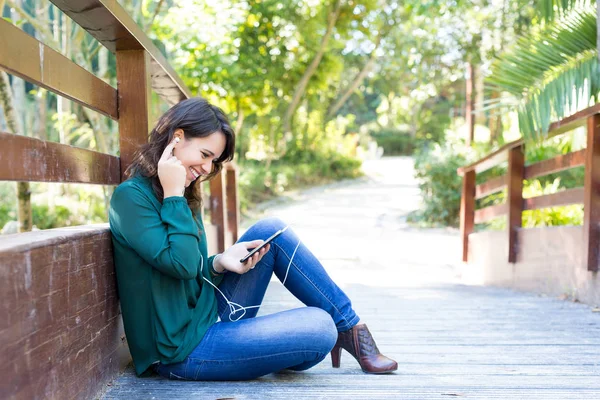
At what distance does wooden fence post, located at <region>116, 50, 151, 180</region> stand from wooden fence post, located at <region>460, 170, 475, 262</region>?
192 inches

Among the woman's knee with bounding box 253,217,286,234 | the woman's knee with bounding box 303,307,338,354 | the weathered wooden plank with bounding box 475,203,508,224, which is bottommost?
the woman's knee with bounding box 303,307,338,354

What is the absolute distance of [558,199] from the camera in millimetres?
4273

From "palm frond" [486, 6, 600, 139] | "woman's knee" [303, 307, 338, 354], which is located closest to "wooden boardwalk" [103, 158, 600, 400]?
"woman's knee" [303, 307, 338, 354]

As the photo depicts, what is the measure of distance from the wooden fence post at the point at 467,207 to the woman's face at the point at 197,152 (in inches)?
197

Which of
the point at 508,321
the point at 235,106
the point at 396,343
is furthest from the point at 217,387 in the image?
the point at 235,106

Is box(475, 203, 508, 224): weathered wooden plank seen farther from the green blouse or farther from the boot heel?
the green blouse

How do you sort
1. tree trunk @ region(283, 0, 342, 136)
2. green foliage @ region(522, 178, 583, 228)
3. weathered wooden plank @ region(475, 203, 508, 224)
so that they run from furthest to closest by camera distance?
tree trunk @ region(283, 0, 342, 136) → green foliage @ region(522, 178, 583, 228) → weathered wooden plank @ region(475, 203, 508, 224)

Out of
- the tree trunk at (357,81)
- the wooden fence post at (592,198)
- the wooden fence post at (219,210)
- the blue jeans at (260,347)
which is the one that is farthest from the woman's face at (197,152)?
the tree trunk at (357,81)

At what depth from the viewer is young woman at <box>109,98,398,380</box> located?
1954 millimetres

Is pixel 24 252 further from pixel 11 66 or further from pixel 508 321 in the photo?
pixel 508 321

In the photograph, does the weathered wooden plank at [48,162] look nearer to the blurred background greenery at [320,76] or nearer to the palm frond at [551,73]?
the blurred background greenery at [320,76]

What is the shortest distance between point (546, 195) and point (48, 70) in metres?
3.76

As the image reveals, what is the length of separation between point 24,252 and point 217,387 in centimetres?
91

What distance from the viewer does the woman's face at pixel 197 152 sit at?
213 cm
